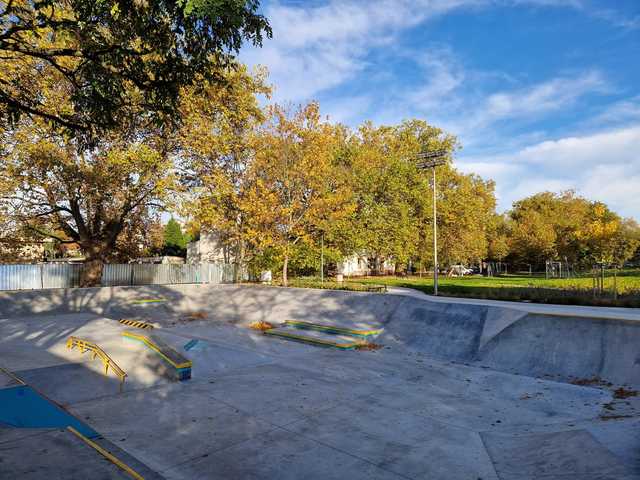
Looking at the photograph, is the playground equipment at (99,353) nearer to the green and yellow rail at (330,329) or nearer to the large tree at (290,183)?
the green and yellow rail at (330,329)

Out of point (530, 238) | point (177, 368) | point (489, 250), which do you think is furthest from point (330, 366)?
point (489, 250)

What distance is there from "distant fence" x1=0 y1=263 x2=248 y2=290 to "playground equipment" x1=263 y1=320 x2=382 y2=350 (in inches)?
682

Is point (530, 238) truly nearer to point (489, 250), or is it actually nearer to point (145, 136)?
point (489, 250)

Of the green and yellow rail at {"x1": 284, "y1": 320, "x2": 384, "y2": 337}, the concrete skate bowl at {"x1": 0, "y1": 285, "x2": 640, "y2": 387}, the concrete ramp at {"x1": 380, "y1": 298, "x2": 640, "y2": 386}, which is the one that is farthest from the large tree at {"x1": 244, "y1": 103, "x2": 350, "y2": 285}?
the concrete ramp at {"x1": 380, "y1": 298, "x2": 640, "y2": 386}

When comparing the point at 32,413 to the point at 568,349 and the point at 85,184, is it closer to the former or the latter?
the point at 568,349

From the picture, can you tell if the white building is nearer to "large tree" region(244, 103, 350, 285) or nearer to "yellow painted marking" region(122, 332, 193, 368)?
"large tree" region(244, 103, 350, 285)

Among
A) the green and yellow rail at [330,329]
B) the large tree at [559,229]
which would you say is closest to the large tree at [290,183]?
the green and yellow rail at [330,329]

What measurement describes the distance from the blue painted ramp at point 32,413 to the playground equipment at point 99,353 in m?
1.68

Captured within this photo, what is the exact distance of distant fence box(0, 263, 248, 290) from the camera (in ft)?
85.9

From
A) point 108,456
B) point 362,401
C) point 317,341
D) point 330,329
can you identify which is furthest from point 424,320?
point 108,456

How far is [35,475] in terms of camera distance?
5664 millimetres

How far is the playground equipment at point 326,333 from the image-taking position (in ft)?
52.7

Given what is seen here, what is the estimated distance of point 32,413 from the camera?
27.2 ft

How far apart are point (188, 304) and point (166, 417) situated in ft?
66.1
